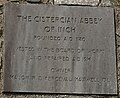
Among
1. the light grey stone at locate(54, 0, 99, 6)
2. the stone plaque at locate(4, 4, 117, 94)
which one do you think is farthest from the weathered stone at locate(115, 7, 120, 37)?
the light grey stone at locate(54, 0, 99, 6)

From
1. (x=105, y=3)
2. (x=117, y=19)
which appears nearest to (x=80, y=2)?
(x=105, y=3)

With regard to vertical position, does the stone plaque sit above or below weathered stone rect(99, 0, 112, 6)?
below

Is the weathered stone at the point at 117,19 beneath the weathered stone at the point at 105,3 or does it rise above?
beneath

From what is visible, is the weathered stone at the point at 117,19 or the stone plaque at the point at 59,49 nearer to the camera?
the stone plaque at the point at 59,49

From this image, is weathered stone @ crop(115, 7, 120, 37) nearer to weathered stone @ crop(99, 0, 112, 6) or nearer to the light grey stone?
weathered stone @ crop(99, 0, 112, 6)

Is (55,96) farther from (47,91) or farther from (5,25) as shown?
(5,25)

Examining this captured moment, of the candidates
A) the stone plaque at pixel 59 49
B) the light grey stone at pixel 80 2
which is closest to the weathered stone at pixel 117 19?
the stone plaque at pixel 59 49

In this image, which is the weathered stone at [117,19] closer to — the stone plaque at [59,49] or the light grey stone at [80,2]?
the stone plaque at [59,49]

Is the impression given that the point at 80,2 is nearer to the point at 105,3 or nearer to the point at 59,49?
the point at 105,3

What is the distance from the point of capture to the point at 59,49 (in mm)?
3674

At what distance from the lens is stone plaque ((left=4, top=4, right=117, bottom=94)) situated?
359 cm

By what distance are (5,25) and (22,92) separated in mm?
606

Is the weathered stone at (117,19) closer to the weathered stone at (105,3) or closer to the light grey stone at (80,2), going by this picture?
the weathered stone at (105,3)

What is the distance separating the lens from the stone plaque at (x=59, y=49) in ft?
11.8
